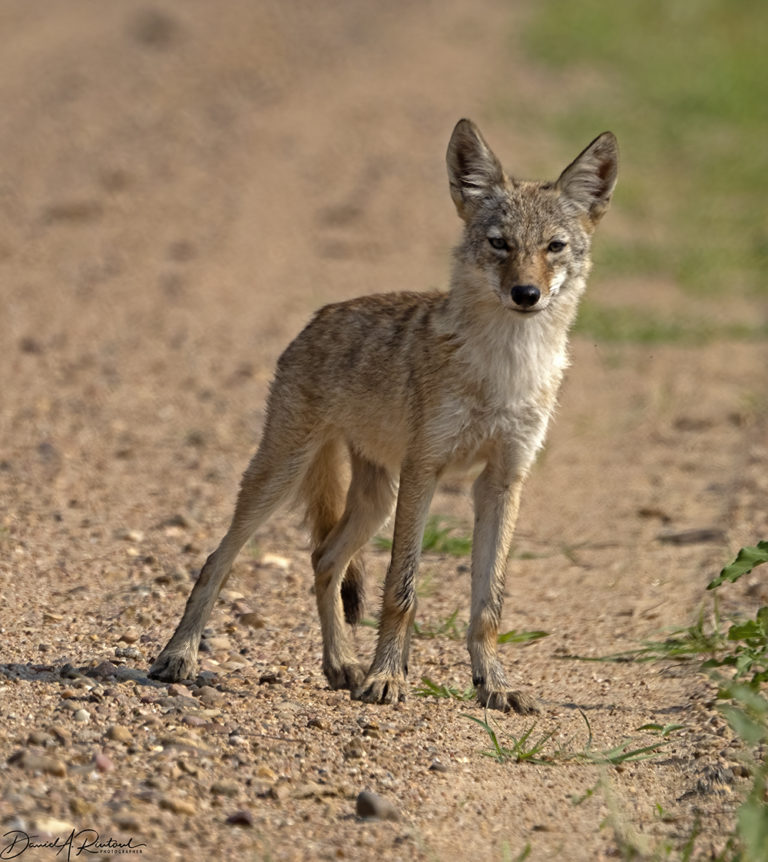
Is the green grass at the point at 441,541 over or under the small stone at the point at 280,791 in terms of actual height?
under

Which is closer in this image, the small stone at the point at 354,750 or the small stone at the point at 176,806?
the small stone at the point at 176,806

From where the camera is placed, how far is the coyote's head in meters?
6.03

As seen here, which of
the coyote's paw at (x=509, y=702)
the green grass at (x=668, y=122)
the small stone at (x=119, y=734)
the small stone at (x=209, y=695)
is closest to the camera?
the small stone at (x=119, y=734)

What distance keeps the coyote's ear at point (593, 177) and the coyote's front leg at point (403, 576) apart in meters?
1.42

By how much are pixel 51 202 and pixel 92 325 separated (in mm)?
3646

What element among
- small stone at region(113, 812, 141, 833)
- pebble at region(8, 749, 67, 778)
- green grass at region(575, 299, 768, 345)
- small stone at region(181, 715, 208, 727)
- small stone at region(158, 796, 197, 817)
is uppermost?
green grass at region(575, 299, 768, 345)

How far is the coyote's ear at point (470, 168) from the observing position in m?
6.43

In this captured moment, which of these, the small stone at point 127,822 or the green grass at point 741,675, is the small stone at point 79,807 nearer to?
the small stone at point 127,822

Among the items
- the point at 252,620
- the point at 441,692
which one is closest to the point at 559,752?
the point at 441,692

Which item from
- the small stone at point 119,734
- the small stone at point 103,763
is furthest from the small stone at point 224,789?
the small stone at point 119,734

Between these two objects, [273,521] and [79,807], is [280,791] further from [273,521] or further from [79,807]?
[273,521]

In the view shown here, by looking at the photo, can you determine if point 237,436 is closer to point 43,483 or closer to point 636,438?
point 43,483

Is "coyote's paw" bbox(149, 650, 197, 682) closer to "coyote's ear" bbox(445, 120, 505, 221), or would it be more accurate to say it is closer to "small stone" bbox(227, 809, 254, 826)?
"small stone" bbox(227, 809, 254, 826)

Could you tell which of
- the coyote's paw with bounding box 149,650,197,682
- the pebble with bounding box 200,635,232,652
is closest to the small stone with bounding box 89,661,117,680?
the coyote's paw with bounding box 149,650,197,682
